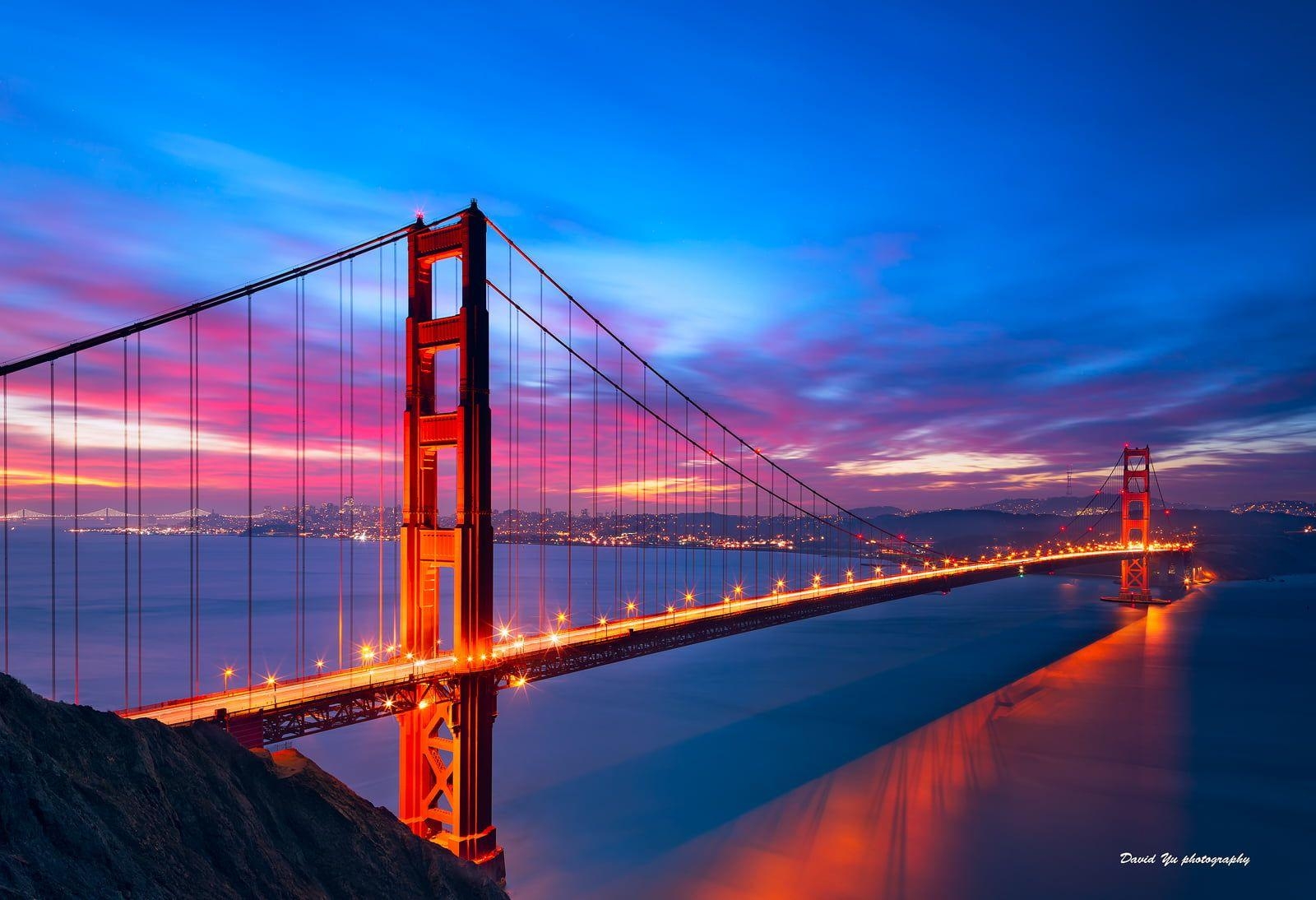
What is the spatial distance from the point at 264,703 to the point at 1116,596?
98266 mm

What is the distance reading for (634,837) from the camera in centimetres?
2262

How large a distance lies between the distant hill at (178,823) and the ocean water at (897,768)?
Answer: 34.2 feet

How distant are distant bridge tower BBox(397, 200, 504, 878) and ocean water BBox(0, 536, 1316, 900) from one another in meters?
4.27

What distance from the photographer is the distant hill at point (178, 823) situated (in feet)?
21.5

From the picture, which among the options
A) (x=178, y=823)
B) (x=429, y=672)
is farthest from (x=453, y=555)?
(x=178, y=823)

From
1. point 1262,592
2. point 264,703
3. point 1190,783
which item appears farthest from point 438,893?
point 1262,592

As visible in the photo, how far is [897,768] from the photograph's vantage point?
28906mm

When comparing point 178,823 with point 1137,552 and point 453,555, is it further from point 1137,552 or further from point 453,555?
point 1137,552

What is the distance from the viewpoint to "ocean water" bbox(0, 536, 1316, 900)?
2019 centimetres

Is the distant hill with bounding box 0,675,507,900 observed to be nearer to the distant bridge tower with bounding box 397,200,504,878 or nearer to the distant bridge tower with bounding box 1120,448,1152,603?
the distant bridge tower with bounding box 397,200,504,878

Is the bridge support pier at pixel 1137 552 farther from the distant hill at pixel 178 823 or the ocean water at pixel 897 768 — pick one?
the distant hill at pixel 178 823

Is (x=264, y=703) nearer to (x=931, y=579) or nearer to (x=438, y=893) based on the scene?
(x=438, y=893)

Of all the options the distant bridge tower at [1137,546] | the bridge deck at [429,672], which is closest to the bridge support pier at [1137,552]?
the distant bridge tower at [1137,546]

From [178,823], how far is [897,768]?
2712cm
